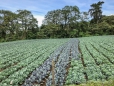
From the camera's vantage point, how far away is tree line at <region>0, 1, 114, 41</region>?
48.2 m

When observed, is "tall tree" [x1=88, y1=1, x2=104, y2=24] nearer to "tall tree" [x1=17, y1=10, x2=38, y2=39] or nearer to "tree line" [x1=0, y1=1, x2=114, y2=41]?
"tree line" [x1=0, y1=1, x2=114, y2=41]

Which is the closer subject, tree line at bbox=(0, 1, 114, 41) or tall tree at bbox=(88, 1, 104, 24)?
tree line at bbox=(0, 1, 114, 41)

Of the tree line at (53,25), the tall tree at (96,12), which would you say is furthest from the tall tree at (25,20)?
the tall tree at (96,12)

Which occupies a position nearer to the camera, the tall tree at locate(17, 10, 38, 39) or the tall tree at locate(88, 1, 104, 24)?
the tall tree at locate(17, 10, 38, 39)

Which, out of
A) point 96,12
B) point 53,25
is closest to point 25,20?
point 53,25

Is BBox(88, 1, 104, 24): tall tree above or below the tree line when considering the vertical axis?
above

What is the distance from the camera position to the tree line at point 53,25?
4816 centimetres

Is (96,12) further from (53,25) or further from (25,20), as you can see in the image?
(25,20)

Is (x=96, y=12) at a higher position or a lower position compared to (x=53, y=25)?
higher

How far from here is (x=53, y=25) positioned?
52094mm

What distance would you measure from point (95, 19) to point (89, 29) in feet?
38.1

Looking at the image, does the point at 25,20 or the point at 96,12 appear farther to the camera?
the point at 96,12

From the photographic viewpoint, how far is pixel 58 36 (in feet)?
175

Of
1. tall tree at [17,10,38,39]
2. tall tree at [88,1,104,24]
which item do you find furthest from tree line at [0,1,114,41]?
tall tree at [88,1,104,24]
